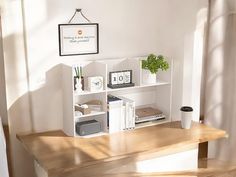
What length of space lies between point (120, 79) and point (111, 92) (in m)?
0.21

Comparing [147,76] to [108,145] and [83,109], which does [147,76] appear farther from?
[108,145]

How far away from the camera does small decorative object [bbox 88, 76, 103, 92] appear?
10.1 ft

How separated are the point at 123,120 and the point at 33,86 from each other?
0.84 m

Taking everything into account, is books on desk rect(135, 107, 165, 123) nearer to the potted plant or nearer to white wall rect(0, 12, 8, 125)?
the potted plant

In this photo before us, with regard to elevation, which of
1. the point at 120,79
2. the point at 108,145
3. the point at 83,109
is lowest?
the point at 108,145

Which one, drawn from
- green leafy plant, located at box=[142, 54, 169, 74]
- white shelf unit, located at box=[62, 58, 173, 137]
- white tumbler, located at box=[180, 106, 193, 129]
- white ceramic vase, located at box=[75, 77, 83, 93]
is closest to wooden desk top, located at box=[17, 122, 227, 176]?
white tumbler, located at box=[180, 106, 193, 129]

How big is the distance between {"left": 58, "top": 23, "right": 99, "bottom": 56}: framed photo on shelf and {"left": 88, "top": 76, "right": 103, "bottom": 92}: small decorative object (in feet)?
0.98

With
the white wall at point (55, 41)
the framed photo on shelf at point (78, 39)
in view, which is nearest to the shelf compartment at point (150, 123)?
the white wall at point (55, 41)

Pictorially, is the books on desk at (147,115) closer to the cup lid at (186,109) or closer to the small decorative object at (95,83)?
the cup lid at (186,109)

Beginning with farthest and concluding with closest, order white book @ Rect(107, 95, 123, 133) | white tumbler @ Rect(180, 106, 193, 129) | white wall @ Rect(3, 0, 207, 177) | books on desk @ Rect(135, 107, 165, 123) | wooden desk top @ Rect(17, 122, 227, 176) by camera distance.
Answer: books on desk @ Rect(135, 107, 165, 123), white tumbler @ Rect(180, 106, 193, 129), white book @ Rect(107, 95, 123, 133), white wall @ Rect(3, 0, 207, 177), wooden desk top @ Rect(17, 122, 227, 176)

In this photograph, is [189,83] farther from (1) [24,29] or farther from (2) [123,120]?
(1) [24,29]

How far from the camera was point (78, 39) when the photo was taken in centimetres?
318

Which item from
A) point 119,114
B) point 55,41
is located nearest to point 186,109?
point 119,114

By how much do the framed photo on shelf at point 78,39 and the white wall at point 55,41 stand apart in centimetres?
5
